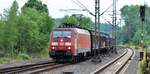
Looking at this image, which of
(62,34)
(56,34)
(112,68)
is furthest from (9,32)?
(112,68)

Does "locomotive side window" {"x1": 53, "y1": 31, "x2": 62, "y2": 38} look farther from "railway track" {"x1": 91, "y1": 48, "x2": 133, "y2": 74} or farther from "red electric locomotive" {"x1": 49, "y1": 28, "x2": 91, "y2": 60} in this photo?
"railway track" {"x1": 91, "y1": 48, "x2": 133, "y2": 74}

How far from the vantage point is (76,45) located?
39250 mm

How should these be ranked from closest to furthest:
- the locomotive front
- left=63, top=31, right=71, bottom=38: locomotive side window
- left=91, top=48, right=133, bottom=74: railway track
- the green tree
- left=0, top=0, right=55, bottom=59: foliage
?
left=91, top=48, right=133, bottom=74: railway track → the locomotive front → left=63, top=31, right=71, bottom=38: locomotive side window → the green tree → left=0, top=0, right=55, bottom=59: foliage

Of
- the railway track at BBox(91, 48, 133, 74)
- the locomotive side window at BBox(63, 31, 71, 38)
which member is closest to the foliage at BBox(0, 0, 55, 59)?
the locomotive side window at BBox(63, 31, 71, 38)

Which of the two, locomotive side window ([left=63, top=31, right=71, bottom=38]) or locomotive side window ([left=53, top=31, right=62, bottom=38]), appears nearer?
locomotive side window ([left=63, top=31, right=71, bottom=38])

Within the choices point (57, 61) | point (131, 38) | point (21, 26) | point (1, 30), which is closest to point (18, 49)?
point (21, 26)

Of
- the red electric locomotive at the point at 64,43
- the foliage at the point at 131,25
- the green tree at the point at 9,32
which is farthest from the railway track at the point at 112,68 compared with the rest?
the foliage at the point at 131,25

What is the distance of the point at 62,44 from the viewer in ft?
127

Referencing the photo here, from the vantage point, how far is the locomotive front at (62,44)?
38.4 metres

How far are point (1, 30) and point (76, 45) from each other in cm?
1363

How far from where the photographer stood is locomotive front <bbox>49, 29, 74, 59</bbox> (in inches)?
1511

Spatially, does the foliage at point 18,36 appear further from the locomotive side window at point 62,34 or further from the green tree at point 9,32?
the locomotive side window at point 62,34

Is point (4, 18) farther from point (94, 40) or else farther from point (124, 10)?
point (124, 10)

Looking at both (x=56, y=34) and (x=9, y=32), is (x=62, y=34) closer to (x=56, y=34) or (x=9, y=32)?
(x=56, y=34)
